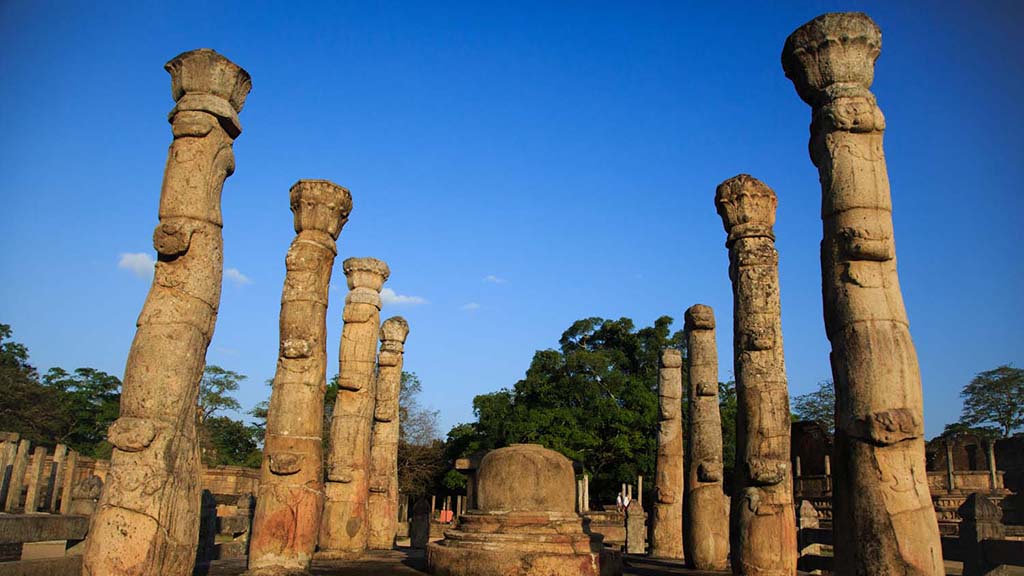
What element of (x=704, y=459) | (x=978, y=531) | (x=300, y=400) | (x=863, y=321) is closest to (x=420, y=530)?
(x=704, y=459)

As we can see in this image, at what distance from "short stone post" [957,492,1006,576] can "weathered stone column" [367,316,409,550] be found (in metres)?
10.7

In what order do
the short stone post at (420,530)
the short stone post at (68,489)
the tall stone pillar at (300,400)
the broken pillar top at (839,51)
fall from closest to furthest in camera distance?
the broken pillar top at (839,51)
the tall stone pillar at (300,400)
the short stone post at (68,489)
the short stone post at (420,530)

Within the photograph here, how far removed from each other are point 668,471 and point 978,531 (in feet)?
18.4

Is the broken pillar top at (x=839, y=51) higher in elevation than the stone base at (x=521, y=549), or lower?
higher

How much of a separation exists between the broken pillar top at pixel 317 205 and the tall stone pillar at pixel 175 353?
231 centimetres

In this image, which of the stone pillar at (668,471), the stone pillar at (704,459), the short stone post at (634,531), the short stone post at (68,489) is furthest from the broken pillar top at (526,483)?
the short stone post at (634,531)

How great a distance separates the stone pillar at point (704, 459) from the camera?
1164 cm

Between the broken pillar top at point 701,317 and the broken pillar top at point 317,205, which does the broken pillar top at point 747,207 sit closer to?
the broken pillar top at point 701,317

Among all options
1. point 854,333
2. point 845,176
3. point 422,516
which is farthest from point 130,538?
point 422,516

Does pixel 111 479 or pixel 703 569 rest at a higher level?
pixel 111 479

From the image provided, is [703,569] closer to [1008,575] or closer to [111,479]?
[1008,575]

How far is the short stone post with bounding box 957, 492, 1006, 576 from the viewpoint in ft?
34.9

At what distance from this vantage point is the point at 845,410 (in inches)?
238

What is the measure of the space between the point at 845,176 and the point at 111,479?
712cm
